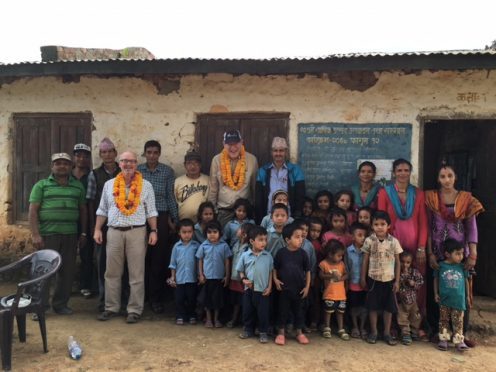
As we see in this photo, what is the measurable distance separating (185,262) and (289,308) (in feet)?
3.77

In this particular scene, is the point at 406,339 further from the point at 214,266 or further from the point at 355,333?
the point at 214,266

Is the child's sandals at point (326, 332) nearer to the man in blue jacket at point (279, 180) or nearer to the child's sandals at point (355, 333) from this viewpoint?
the child's sandals at point (355, 333)

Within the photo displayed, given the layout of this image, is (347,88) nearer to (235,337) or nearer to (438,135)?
(438,135)

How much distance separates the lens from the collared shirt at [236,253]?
4307 millimetres

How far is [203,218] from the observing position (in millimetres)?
4711

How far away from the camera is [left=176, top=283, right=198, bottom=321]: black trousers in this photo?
15.1 ft

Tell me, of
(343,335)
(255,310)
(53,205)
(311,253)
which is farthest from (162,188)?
A: (343,335)

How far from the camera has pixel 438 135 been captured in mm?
6777

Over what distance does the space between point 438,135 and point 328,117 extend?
2.48 m

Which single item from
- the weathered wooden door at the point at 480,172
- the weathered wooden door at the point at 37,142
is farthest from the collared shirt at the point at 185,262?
the weathered wooden door at the point at 480,172

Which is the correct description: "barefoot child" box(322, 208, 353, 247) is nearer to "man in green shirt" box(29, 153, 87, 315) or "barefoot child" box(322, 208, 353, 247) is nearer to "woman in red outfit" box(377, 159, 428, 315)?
"woman in red outfit" box(377, 159, 428, 315)

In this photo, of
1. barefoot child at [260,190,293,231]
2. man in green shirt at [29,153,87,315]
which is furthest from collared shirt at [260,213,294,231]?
man in green shirt at [29,153,87,315]

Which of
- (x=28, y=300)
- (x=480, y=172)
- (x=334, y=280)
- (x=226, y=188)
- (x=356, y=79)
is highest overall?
(x=356, y=79)

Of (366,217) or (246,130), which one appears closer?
(366,217)
